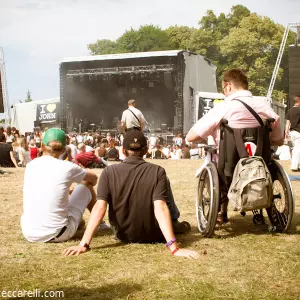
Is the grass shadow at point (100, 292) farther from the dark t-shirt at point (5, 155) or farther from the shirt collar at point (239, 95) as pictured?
the dark t-shirt at point (5, 155)

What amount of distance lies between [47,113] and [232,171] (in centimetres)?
3485

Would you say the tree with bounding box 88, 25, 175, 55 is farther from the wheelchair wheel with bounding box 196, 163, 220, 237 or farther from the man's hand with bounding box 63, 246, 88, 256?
the man's hand with bounding box 63, 246, 88, 256

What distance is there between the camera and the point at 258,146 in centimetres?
509

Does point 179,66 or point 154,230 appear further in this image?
point 179,66

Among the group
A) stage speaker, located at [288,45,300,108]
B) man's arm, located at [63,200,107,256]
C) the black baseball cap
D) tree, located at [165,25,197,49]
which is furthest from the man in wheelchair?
tree, located at [165,25,197,49]

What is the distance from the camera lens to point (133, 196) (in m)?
4.79

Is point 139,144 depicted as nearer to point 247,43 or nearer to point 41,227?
point 41,227

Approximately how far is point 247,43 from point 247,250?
49.6 metres

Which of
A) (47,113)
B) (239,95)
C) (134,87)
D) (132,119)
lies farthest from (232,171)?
(47,113)

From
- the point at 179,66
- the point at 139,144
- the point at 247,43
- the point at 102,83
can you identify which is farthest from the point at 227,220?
the point at 247,43

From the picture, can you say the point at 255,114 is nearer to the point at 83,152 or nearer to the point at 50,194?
the point at 50,194

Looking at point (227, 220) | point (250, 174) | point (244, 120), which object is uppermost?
point (244, 120)

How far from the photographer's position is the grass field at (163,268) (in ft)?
11.6

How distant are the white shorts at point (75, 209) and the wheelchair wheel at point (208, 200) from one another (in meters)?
1.14
